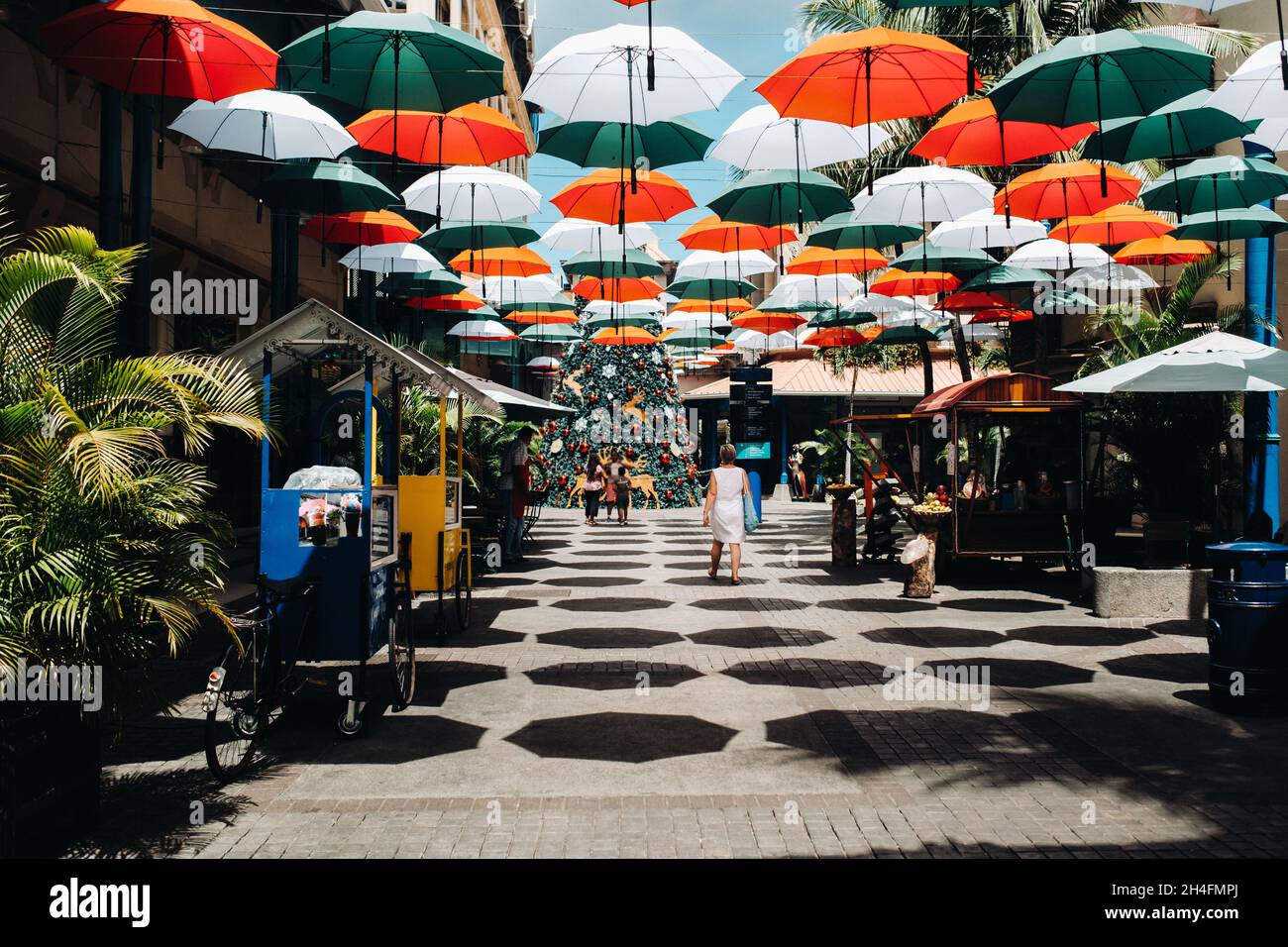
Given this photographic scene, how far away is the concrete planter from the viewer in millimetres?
11766

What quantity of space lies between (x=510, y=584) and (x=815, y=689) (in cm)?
765

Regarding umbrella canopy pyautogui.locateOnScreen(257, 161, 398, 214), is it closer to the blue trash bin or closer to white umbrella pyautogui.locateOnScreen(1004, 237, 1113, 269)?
white umbrella pyautogui.locateOnScreen(1004, 237, 1113, 269)

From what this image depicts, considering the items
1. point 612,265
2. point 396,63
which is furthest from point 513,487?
point 396,63

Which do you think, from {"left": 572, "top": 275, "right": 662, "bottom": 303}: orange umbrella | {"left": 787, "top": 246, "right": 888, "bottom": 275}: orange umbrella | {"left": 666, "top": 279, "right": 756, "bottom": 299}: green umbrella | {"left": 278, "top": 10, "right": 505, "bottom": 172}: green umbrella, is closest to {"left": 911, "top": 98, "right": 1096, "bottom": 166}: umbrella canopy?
{"left": 787, "top": 246, "right": 888, "bottom": 275}: orange umbrella

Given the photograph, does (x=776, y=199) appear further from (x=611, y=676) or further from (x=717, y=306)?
(x=717, y=306)

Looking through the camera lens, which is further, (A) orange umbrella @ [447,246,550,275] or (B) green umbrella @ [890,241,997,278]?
(A) orange umbrella @ [447,246,550,275]

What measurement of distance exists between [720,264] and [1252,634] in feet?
49.9

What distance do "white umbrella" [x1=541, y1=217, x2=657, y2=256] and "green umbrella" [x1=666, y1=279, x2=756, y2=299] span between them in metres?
3.36

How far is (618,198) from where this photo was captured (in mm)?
15070

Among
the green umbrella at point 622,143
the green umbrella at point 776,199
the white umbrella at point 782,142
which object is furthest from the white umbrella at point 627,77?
the green umbrella at point 776,199

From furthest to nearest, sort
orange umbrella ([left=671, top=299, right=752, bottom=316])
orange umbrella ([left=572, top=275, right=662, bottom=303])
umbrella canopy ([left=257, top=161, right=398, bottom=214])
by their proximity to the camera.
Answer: orange umbrella ([left=671, top=299, right=752, bottom=316])
orange umbrella ([left=572, top=275, right=662, bottom=303])
umbrella canopy ([left=257, top=161, right=398, bottom=214])

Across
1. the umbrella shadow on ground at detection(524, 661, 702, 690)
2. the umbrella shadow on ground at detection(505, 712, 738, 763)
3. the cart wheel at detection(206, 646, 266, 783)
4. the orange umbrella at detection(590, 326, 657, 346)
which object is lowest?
the umbrella shadow on ground at detection(505, 712, 738, 763)

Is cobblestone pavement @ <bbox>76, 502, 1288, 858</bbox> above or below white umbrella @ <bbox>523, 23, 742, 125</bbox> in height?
below

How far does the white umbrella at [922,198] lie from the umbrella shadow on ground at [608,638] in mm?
7105
